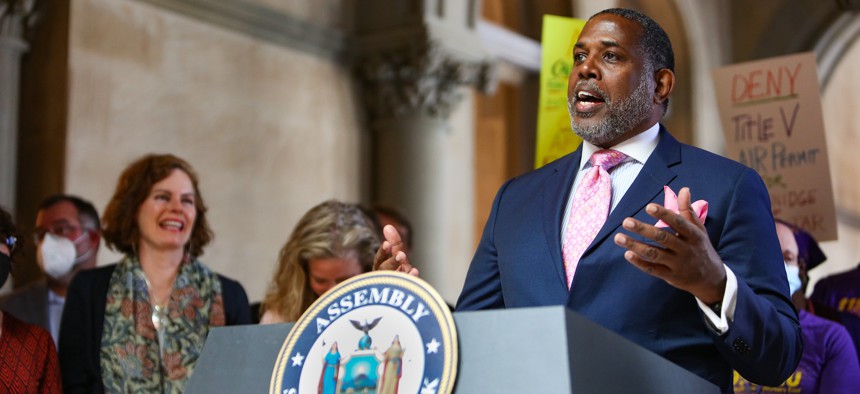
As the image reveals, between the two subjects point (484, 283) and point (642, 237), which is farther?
point (484, 283)

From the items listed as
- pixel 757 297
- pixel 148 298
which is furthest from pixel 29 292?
pixel 757 297

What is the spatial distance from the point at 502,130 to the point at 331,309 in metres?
9.81

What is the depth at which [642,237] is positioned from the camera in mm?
2246

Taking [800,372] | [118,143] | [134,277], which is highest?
[118,143]

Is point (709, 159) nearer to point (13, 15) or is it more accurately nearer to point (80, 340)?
point (80, 340)

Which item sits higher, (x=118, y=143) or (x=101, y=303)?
(x=118, y=143)

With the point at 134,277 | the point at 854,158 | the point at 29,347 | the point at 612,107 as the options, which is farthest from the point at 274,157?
the point at 854,158

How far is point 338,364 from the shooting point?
1853 mm

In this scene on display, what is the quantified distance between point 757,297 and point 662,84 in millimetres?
594

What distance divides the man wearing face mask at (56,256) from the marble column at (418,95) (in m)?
3.55

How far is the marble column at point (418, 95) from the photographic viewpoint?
28.1 feet

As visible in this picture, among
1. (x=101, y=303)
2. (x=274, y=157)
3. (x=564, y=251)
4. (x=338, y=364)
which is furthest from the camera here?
(x=274, y=157)

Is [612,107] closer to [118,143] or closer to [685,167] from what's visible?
[685,167]

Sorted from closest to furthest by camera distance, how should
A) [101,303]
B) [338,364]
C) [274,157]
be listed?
[338,364] < [101,303] < [274,157]
